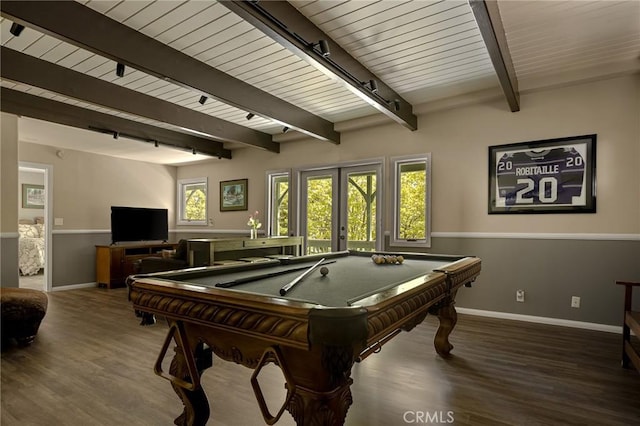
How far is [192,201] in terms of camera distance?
25.5 ft

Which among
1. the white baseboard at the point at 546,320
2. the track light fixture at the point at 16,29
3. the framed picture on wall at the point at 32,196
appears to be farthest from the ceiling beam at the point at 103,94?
the framed picture on wall at the point at 32,196

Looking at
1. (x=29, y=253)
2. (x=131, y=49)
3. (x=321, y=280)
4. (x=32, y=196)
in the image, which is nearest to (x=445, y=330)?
(x=321, y=280)

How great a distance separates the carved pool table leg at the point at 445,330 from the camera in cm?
287

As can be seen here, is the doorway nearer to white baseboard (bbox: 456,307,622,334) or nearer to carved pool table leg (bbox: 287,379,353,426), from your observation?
carved pool table leg (bbox: 287,379,353,426)

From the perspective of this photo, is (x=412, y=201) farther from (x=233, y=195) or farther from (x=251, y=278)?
(x=233, y=195)

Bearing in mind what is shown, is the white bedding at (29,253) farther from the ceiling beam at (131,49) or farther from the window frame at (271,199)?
the ceiling beam at (131,49)

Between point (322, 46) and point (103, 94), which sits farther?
point (103, 94)

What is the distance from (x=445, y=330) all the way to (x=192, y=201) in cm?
643

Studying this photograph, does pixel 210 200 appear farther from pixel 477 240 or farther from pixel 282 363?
pixel 282 363

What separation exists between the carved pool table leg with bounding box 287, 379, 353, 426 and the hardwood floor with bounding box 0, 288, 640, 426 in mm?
816

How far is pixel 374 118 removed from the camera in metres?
4.86

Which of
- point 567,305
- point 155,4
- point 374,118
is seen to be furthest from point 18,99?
point 567,305

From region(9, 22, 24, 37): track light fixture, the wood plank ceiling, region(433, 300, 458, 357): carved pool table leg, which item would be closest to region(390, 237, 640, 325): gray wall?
region(433, 300, 458, 357): carved pool table leg

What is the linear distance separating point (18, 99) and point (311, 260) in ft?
12.6
